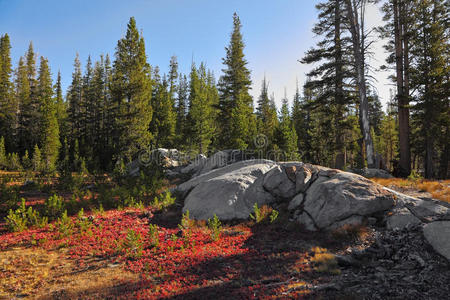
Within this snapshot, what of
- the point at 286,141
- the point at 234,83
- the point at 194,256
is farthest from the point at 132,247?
the point at 234,83

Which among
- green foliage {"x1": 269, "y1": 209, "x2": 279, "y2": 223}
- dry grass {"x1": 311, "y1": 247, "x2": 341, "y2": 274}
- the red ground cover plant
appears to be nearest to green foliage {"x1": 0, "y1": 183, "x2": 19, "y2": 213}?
the red ground cover plant

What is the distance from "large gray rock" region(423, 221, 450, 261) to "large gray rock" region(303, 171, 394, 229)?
62.6 inches

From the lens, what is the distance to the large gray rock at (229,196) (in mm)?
9766

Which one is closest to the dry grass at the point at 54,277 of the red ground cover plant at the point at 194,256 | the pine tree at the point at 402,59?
the red ground cover plant at the point at 194,256

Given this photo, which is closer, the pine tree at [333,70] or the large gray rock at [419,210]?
the large gray rock at [419,210]

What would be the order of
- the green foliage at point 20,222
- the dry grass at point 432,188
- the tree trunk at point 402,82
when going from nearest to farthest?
the green foliage at point 20,222 < the dry grass at point 432,188 < the tree trunk at point 402,82

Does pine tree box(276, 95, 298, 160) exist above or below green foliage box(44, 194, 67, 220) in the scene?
above

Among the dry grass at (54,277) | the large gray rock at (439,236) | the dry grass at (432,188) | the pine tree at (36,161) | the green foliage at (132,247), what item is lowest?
the dry grass at (54,277)

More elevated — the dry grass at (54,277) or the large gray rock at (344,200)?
the large gray rock at (344,200)

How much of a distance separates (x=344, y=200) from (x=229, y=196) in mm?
4711

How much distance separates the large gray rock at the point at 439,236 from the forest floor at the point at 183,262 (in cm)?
28

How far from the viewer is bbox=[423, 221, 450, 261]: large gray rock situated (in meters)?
5.13

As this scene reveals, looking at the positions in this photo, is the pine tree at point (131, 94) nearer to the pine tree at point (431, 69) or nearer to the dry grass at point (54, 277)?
the dry grass at point (54, 277)

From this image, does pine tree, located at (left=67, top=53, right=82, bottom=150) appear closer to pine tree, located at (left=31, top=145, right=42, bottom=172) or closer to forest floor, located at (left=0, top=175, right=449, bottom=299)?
pine tree, located at (left=31, top=145, right=42, bottom=172)
